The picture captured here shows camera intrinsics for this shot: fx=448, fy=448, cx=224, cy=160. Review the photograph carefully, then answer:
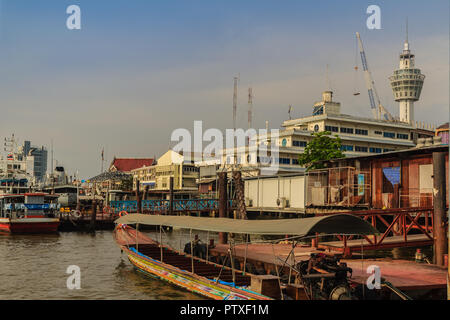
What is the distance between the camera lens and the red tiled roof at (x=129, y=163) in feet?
443

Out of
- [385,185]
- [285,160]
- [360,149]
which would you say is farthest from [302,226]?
[360,149]

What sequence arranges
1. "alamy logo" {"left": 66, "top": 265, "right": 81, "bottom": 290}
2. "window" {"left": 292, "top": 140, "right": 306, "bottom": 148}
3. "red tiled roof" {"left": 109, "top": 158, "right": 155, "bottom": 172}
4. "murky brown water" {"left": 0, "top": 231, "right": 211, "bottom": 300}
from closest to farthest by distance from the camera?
"murky brown water" {"left": 0, "top": 231, "right": 211, "bottom": 300} < "alamy logo" {"left": 66, "top": 265, "right": 81, "bottom": 290} < "window" {"left": 292, "top": 140, "right": 306, "bottom": 148} < "red tiled roof" {"left": 109, "top": 158, "right": 155, "bottom": 172}

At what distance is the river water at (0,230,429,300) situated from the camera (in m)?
18.8

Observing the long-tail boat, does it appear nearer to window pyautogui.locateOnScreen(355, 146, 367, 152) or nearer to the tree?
the tree

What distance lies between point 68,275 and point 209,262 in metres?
7.76

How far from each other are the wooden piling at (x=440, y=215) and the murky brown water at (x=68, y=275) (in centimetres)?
999

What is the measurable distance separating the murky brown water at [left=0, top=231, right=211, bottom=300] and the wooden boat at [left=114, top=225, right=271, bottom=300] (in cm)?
58

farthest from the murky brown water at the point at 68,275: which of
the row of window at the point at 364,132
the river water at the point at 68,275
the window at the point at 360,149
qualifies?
the window at the point at 360,149

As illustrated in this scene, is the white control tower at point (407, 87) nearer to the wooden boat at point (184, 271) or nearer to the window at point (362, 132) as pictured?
the window at point (362, 132)

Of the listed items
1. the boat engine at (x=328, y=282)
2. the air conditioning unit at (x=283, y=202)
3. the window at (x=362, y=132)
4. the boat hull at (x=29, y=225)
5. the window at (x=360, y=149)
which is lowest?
the boat hull at (x=29, y=225)

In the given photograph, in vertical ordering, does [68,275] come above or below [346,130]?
below

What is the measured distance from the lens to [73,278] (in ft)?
71.7

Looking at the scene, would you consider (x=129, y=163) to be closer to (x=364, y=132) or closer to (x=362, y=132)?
(x=362, y=132)

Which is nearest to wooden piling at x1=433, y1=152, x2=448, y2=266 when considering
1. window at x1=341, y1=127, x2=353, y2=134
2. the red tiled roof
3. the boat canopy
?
the boat canopy
